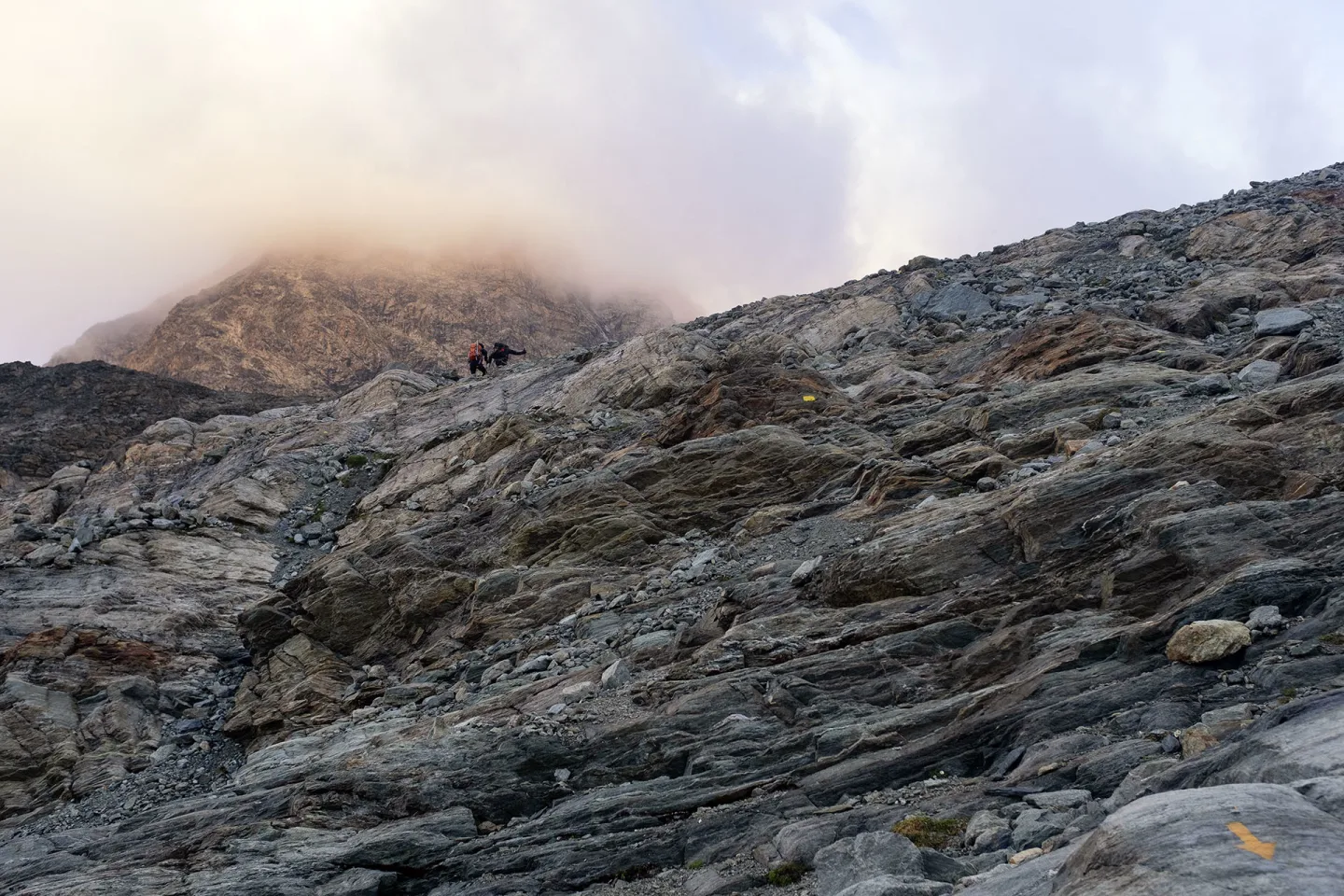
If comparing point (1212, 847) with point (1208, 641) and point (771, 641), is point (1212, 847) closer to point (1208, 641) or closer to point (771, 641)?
point (1208, 641)

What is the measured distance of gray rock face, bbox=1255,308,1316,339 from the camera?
28.2 metres

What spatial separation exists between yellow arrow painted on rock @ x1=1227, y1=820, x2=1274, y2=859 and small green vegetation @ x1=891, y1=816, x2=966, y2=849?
175 inches

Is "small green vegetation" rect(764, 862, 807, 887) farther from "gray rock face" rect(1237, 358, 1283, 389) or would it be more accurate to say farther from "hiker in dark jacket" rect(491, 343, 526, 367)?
"hiker in dark jacket" rect(491, 343, 526, 367)

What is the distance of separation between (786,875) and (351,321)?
105075 millimetres

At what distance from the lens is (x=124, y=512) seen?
36.7 meters

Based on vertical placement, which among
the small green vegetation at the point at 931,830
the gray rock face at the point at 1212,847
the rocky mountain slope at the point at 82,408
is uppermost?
the rocky mountain slope at the point at 82,408

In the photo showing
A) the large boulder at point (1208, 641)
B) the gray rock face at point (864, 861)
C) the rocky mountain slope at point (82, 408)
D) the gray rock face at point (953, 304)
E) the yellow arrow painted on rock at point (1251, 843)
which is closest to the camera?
the yellow arrow painted on rock at point (1251, 843)

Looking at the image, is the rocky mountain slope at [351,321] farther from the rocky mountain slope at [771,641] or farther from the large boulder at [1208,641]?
the large boulder at [1208,641]

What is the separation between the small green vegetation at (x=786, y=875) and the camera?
12.1 meters

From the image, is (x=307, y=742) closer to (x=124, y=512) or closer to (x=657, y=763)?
(x=657, y=763)

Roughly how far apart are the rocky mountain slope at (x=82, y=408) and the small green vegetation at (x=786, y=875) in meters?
55.3

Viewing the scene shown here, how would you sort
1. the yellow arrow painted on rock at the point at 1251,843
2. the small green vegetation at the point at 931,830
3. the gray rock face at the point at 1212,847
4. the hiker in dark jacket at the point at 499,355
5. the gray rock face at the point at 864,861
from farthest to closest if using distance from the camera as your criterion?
the hiker in dark jacket at the point at 499,355
the small green vegetation at the point at 931,830
the gray rock face at the point at 864,861
the yellow arrow painted on rock at the point at 1251,843
the gray rock face at the point at 1212,847

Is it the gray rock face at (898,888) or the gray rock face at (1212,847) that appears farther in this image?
the gray rock face at (898,888)

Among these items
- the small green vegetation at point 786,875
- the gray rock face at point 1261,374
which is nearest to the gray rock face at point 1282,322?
the gray rock face at point 1261,374
